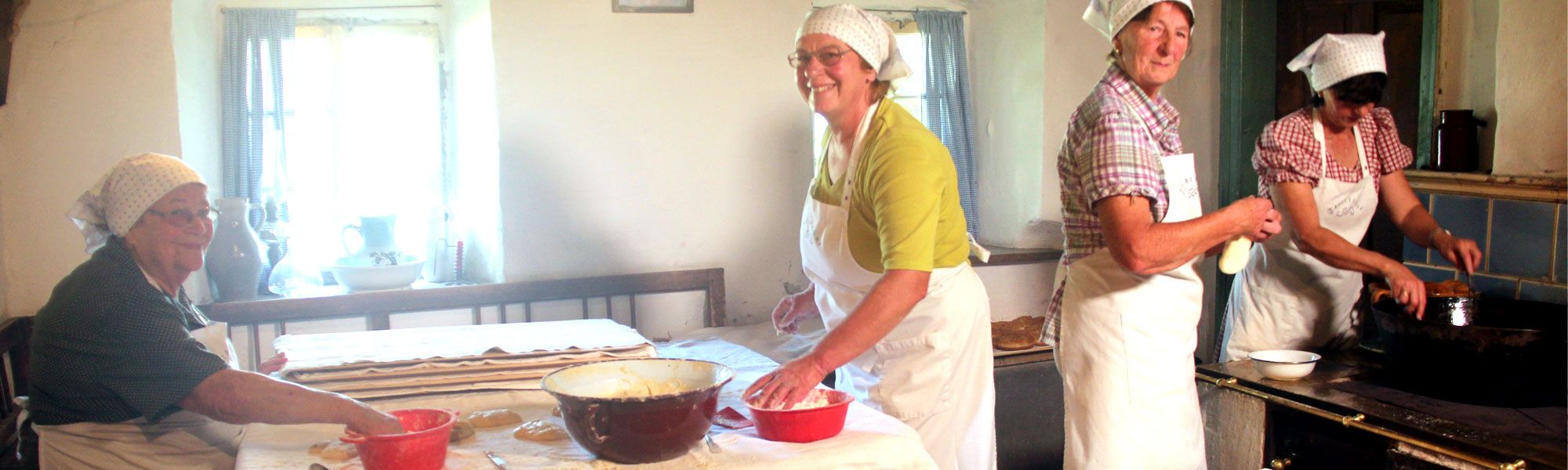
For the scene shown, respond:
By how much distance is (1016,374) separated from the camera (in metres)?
3.44

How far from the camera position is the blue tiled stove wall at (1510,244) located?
2.54 meters

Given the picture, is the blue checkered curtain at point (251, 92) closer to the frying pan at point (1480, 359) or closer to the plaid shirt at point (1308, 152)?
the plaid shirt at point (1308, 152)

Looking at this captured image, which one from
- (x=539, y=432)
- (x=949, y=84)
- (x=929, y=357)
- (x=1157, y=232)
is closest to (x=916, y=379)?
(x=929, y=357)

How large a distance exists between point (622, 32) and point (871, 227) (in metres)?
1.79

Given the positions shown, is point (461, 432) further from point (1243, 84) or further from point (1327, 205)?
point (1243, 84)

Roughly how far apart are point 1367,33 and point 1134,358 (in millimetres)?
2465

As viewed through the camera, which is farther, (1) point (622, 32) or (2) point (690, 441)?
(1) point (622, 32)

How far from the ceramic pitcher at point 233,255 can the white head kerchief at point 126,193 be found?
1157 mm

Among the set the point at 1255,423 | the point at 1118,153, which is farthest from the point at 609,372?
the point at 1255,423

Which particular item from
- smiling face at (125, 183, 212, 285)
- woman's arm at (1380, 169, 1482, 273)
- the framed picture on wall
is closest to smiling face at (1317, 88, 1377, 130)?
woman's arm at (1380, 169, 1482, 273)

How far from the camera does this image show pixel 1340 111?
2609mm

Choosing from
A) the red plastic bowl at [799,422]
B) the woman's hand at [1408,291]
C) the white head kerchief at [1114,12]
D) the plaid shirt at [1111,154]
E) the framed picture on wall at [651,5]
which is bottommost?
the red plastic bowl at [799,422]

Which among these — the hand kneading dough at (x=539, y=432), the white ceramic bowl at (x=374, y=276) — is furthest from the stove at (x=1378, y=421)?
the white ceramic bowl at (x=374, y=276)

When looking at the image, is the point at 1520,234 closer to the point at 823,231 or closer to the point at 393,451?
the point at 823,231
